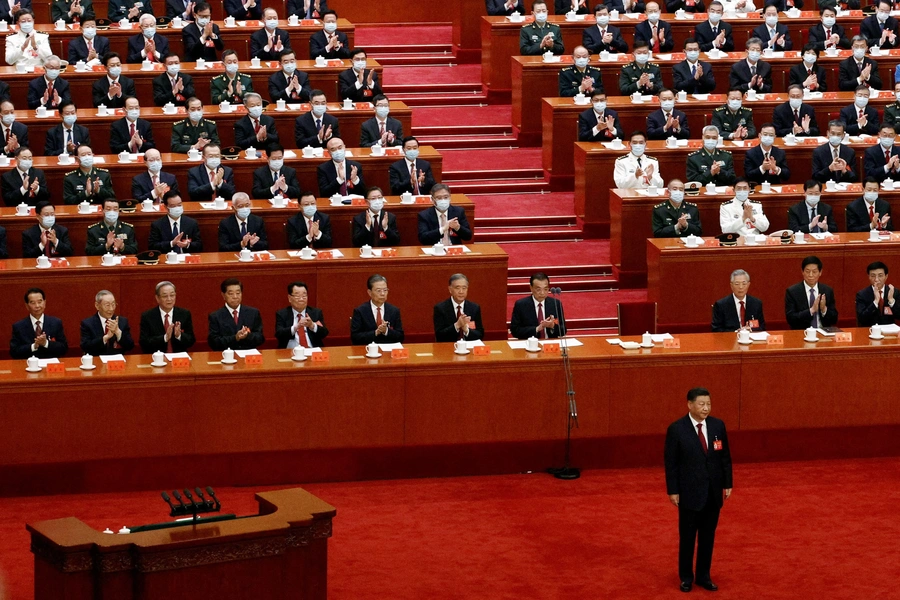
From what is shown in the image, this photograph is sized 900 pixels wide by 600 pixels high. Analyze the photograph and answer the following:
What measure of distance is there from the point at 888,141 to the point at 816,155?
66 centimetres

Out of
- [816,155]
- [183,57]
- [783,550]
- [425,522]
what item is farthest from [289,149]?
[783,550]

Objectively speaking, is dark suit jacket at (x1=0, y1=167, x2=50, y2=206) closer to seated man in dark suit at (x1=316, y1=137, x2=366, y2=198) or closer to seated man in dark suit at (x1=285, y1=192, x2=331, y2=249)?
seated man in dark suit at (x1=285, y1=192, x2=331, y2=249)

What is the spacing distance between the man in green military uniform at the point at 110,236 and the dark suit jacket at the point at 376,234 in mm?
1824

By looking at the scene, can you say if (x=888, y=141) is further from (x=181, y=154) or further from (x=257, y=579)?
(x=257, y=579)

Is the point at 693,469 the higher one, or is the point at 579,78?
the point at 579,78

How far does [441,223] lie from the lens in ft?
41.1

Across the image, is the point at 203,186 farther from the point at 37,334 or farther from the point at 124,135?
the point at 37,334

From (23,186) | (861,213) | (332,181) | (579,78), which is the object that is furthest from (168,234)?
(861,213)

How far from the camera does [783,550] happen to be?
8.77m

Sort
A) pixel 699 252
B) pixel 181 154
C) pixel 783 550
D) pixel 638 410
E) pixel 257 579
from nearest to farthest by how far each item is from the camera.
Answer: pixel 257 579, pixel 783 550, pixel 638 410, pixel 699 252, pixel 181 154

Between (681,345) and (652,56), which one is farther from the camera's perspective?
(652,56)

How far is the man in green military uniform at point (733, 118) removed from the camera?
14.4 metres

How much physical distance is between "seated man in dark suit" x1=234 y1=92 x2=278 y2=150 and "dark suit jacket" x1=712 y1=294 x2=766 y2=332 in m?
4.74

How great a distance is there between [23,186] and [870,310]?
710 centimetres
